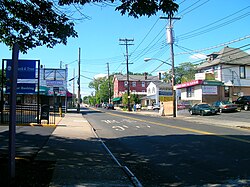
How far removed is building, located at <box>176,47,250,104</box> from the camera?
4422 cm

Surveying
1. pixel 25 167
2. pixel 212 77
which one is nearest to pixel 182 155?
pixel 25 167

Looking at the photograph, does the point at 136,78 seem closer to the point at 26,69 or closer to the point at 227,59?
the point at 227,59

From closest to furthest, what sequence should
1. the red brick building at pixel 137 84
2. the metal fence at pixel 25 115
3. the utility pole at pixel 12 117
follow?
the utility pole at pixel 12 117 < the metal fence at pixel 25 115 < the red brick building at pixel 137 84

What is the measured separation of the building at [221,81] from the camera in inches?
1741

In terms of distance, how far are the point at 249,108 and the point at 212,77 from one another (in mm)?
13943

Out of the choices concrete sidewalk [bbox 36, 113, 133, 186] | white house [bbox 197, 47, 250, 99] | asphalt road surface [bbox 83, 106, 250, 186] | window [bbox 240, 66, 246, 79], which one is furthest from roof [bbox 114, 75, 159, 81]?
concrete sidewalk [bbox 36, 113, 133, 186]

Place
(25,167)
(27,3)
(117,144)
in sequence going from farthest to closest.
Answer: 1. (117,144)
2. (27,3)
3. (25,167)

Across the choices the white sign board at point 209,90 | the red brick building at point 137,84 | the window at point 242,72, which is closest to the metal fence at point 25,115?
the white sign board at point 209,90

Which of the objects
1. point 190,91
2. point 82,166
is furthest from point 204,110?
point 82,166

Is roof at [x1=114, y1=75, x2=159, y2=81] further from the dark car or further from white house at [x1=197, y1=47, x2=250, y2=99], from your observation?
the dark car

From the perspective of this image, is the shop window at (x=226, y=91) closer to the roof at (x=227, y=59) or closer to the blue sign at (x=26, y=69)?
the roof at (x=227, y=59)

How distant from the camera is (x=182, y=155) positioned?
9.01 metres

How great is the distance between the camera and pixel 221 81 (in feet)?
150

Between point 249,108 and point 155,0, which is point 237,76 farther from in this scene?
point 155,0
